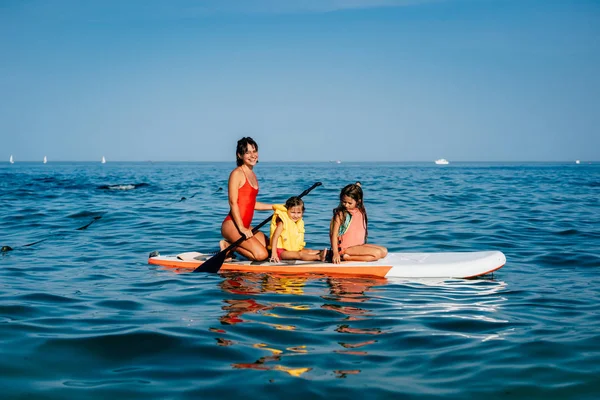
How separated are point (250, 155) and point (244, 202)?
0.69 meters

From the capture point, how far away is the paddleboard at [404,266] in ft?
23.7

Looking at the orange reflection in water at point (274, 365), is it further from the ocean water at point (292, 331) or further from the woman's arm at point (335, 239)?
the woman's arm at point (335, 239)

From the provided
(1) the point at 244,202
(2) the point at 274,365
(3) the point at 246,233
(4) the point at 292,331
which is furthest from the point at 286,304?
(1) the point at 244,202

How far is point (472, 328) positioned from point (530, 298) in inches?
62.1

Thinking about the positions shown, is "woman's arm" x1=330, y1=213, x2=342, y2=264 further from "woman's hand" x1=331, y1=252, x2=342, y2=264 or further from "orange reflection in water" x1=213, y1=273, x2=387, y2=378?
"orange reflection in water" x1=213, y1=273, x2=387, y2=378

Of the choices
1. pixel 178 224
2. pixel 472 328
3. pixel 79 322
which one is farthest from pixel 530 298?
pixel 178 224

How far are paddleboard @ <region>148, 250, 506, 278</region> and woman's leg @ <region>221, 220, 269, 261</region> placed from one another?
112 mm

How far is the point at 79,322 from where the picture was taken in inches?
201

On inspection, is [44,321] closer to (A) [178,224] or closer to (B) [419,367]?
(B) [419,367]

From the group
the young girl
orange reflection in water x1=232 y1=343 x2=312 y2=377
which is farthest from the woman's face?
orange reflection in water x1=232 y1=343 x2=312 y2=377

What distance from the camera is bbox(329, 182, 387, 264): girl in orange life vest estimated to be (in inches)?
300

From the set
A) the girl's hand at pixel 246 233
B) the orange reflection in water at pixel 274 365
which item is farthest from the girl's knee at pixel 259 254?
the orange reflection in water at pixel 274 365

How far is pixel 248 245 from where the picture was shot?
7973 millimetres

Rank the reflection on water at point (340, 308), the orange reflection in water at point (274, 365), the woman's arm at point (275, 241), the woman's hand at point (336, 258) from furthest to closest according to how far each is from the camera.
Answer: the woman's arm at point (275, 241) < the woman's hand at point (336, 258) < the reflection on water at point (340, 308) < the orange reflection in water at point (274, 365)
